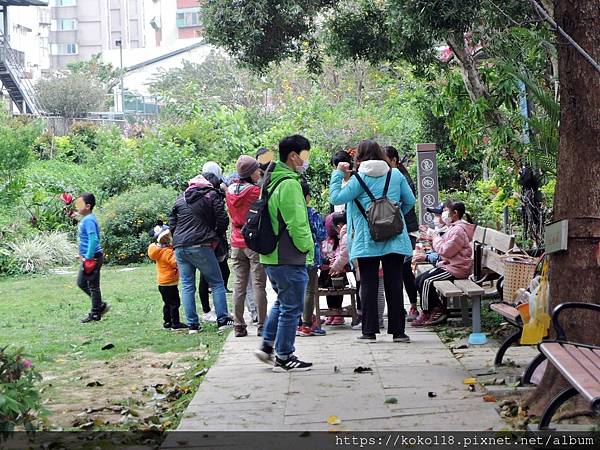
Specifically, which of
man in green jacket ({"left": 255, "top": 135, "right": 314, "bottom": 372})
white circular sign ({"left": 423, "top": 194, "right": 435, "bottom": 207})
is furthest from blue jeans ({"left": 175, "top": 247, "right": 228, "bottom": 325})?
white circular sign ({"left": 423, "top": 194, "right": 435, "bottom": 207})

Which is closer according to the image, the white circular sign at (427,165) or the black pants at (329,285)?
the black pants at (329,285)

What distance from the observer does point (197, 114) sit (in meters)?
29.6

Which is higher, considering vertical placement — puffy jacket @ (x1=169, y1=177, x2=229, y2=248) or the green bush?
puffy jacket @ (x1=169, y1=177, x2=229, y2=248)

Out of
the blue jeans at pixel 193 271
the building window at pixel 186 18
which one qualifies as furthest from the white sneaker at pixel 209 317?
the building window at pixel 186 18

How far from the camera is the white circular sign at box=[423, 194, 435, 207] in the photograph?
58.1 ft

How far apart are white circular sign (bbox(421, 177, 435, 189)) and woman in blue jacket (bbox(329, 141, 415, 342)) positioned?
7737 millimetres

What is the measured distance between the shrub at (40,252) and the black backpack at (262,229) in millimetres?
13909

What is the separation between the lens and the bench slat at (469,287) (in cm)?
933

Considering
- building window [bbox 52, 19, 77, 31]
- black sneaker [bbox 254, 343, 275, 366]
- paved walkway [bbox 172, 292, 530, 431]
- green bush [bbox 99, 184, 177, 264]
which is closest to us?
paved walkway [bbox 172, 292, 530, 431]

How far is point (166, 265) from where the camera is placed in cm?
1185

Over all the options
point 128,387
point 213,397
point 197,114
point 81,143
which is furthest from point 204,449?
point 81,143

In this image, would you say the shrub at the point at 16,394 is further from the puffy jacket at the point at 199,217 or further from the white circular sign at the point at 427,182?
the white circular sign at the point at 427,182

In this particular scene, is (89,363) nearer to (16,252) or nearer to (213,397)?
(213,397)

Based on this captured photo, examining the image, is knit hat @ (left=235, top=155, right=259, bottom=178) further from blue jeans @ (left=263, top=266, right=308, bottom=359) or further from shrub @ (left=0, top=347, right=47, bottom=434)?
shrub @ (left=0, top=347, right=47, bottom=434)
